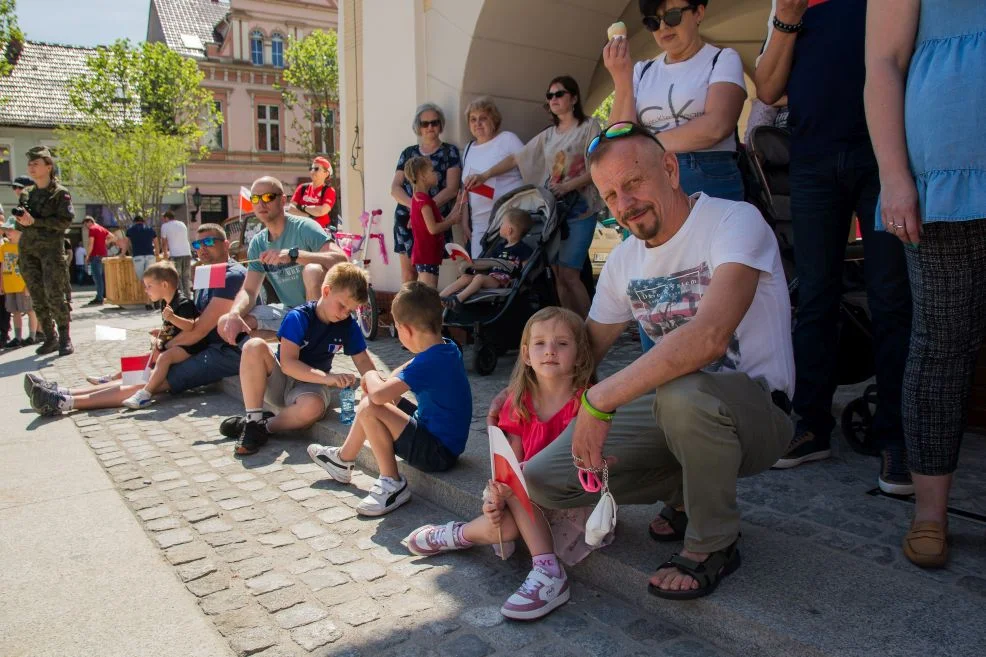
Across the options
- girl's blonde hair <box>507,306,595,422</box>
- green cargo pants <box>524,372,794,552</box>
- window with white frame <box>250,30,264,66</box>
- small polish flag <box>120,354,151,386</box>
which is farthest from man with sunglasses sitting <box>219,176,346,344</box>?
window with white frame <box>250,30,264,66</box>

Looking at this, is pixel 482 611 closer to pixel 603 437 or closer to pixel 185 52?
pixel 603 437

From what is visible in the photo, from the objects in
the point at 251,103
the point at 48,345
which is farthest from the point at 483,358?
the point at 251,103

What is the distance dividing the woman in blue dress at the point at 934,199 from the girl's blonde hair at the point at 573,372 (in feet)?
3.42

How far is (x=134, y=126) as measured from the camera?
3206 centimetres

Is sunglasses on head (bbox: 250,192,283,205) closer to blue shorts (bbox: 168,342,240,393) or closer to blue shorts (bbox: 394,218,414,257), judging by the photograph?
blue shorts (bbox: 168,342,240,393)

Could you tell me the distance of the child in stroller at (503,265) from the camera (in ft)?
20.6

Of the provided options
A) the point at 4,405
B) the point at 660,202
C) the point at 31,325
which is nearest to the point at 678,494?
the point at 660,202

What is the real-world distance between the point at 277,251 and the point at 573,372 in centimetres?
348

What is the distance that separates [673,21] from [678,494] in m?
2.35

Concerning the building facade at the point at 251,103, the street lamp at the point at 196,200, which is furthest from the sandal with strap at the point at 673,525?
the building facade at the point at 251,103

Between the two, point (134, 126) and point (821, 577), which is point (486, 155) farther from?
point (134, 126)

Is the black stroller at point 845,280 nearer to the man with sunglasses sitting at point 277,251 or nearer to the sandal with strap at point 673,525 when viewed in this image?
the sandal with strap at point 673,525

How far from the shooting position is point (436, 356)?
151 inches

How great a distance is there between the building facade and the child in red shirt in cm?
3614
